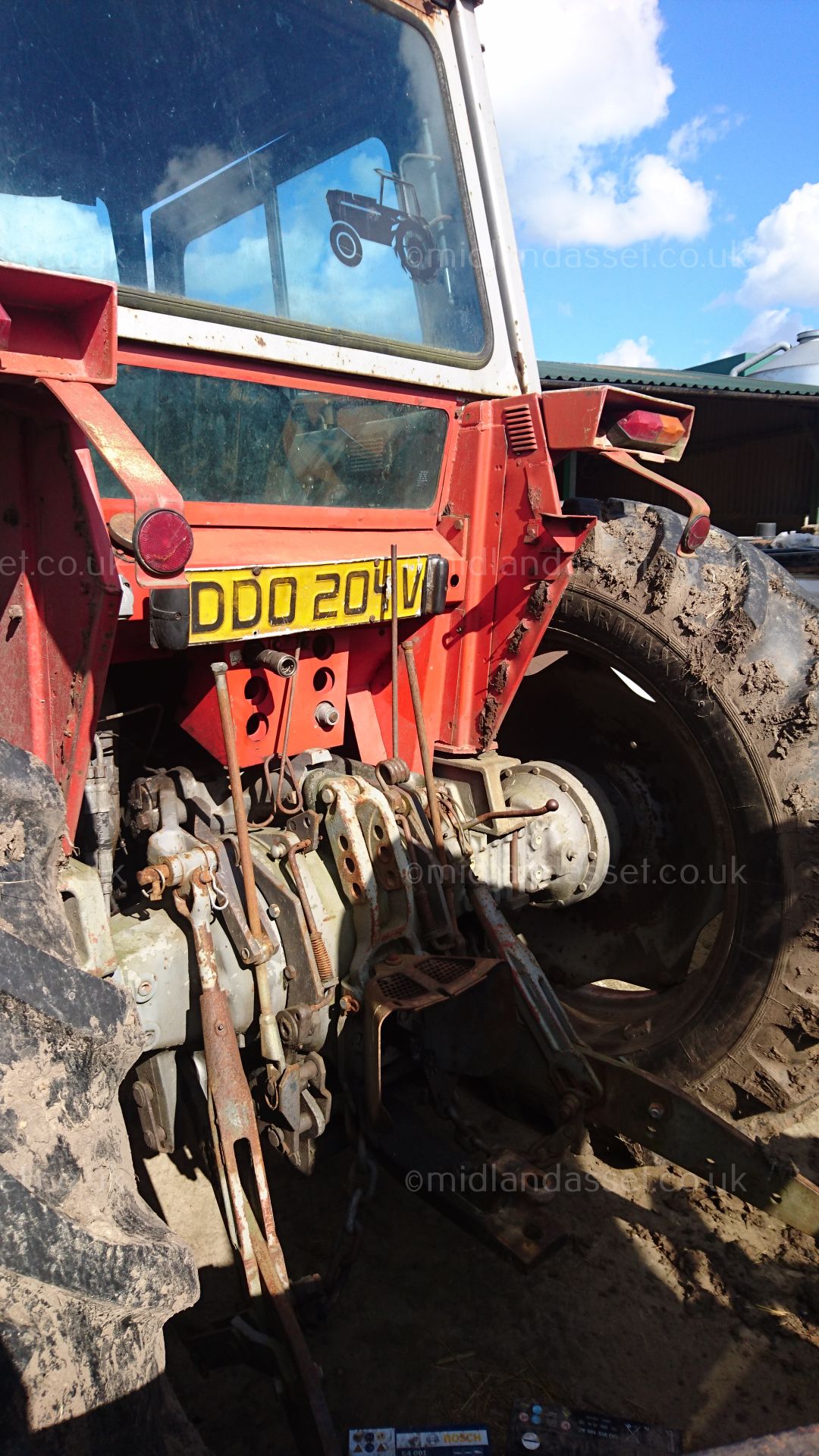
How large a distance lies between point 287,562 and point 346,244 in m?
0.86

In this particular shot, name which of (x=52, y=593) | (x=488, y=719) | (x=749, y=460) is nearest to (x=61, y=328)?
(x=52, y=593)

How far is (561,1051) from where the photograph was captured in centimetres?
200

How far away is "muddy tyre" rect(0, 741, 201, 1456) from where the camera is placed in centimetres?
98

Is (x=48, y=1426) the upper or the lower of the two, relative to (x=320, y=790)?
lower

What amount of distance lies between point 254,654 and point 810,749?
4.57ft

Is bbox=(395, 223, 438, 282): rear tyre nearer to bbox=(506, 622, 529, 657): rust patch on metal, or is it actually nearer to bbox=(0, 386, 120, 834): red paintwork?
bbox=(506, 622, 529, 657): rust patch on metal

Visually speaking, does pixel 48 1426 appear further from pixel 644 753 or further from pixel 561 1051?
pixel 644 753

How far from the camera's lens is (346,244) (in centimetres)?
221

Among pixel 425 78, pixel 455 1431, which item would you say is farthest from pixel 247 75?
pixel 455 1431

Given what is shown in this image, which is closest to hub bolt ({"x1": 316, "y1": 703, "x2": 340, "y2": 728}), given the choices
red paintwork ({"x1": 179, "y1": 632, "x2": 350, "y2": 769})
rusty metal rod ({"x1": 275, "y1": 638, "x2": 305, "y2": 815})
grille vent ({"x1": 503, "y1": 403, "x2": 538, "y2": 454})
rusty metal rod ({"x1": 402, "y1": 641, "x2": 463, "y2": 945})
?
red paintwork ({"x1": 179, "y1": 632, "x2": 350, "y2": 769})

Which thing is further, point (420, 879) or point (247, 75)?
point (420, 879)

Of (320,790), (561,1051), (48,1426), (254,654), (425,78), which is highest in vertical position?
(425,78)

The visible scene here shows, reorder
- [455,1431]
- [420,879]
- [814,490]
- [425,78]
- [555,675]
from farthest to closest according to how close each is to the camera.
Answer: [814,490] < [555,675] < [425,78] < [420,879] < [455,1431]

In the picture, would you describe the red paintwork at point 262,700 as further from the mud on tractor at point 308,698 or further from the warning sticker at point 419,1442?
the warning sticker at point 419,1442
